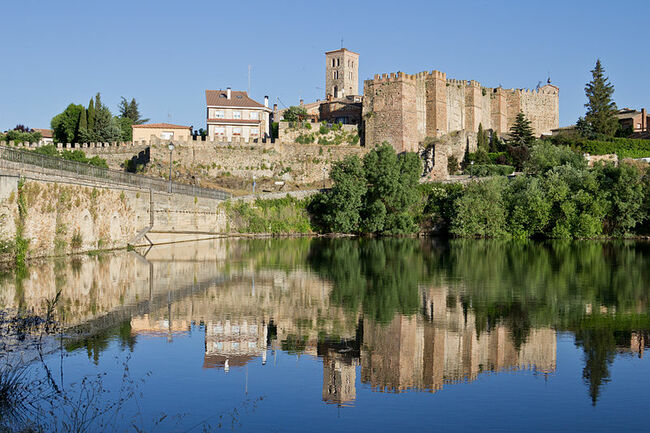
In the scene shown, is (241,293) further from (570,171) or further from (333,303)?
(570,171)

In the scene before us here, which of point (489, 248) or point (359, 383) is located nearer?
point (359, 383)

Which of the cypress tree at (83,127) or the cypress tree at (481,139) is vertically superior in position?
the cypress tree at (83,127)

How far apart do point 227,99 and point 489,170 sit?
31574mm

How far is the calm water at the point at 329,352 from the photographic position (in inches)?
336

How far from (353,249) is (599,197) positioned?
20.3 m

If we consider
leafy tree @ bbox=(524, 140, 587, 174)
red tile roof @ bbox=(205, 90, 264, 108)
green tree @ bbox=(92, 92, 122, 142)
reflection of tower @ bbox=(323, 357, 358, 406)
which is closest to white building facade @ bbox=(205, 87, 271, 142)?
red tile roof @ bbox=(205, 90, 264, 108)

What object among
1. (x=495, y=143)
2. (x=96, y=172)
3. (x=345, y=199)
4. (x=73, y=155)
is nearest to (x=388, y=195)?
(x=345, y=199)

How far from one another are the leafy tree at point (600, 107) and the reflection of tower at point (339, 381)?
62047mm

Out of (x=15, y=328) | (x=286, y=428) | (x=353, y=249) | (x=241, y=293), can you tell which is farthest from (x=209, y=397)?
(x=353, y=249)

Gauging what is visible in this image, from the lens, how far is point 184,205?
4134cm

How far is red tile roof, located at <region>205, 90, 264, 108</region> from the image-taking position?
74.2 meters

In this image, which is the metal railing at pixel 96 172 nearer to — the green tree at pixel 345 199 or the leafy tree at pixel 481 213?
the green tree at pixel 345 199

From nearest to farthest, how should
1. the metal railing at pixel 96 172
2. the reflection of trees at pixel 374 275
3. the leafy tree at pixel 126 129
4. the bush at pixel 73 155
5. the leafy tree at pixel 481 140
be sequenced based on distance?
1. the reflection of trees at pixel 374 275
2. the metal railing at pixel 96 172
3. the bush at pixel 73 155
4. the leafy tree at pixel 481 140
5. the leafy tree at pixel 126 129

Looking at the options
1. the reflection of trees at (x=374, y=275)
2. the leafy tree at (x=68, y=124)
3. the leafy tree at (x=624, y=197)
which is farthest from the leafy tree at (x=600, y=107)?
the leafy tree at (x=68, y=124)
